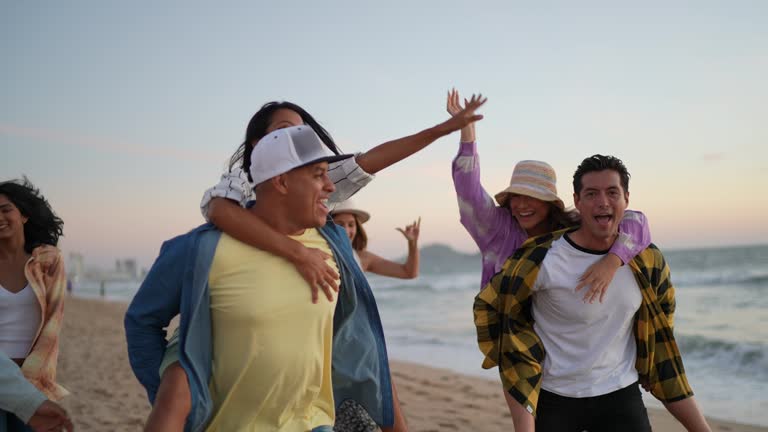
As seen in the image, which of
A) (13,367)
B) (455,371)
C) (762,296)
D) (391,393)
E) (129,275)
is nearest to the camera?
(391,393)

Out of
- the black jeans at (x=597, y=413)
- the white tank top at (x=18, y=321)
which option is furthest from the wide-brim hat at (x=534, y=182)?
the white tank top at (x=18, y=321)

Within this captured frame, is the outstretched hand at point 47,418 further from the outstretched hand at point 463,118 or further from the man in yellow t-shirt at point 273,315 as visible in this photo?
the outstretched hand at point 463,118

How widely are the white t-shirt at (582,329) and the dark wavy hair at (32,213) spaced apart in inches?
113

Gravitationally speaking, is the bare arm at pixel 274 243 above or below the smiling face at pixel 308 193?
below

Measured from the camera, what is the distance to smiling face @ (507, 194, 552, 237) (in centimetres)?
396

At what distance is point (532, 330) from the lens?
3549 millimetres

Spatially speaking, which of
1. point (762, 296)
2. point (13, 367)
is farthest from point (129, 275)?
point (13, 367)

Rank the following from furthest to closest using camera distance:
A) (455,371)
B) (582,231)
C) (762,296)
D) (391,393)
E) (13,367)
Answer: (762,296), (455,371), (582,231), (13,367), (391,393)

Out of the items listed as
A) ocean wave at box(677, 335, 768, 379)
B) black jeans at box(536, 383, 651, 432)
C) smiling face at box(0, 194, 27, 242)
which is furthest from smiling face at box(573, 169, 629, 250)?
ocean wave at box(677, 335, 768, 379)

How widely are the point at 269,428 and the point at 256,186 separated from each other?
0.87 meters

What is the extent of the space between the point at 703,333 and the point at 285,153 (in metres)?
14.2

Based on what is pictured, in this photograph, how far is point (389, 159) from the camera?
2930mm

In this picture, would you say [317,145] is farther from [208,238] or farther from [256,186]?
[208,238]

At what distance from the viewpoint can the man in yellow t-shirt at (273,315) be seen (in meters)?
2.37
